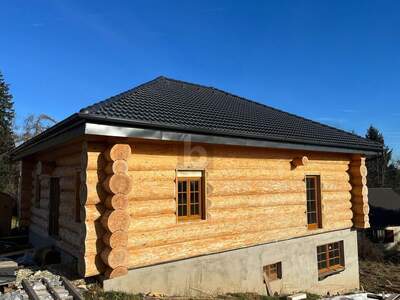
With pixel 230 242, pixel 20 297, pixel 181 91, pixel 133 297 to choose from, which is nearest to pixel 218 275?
pixel 230 242

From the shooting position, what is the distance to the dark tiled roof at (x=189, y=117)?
22.1 feet

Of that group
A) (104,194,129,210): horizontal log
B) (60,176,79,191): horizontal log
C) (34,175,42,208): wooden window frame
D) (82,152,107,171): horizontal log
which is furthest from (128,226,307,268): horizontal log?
(34,175,42,208): wooden window frame

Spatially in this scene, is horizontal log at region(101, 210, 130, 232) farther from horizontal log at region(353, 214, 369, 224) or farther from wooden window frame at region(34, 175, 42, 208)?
horizontal log at region(353, 214, 369, 224)

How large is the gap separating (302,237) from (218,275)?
3.50m

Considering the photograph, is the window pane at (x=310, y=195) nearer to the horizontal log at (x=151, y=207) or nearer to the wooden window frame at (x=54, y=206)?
the horizontal log at (x=151, y=207)

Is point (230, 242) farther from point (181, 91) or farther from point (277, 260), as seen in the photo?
point (181, 91)

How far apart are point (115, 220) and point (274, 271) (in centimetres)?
558

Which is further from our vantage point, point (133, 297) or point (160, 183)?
point (160, 183)

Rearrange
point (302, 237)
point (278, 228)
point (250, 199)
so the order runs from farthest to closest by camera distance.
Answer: point (302, 237) < point (278, 228) < point (250, 199)

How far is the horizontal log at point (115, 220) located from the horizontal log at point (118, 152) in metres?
1.04

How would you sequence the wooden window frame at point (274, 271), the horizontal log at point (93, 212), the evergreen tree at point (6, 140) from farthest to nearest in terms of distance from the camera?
the evergreen tree at point (6, 140) < the wooden window frame at point (274, 271) < the horizontal log at point (93, 212)

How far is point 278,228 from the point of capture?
9.70 meters

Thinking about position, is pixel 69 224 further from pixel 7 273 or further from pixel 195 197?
pixel 195 197

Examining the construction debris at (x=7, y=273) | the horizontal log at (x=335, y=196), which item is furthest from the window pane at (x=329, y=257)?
the construction debris at (x=7, y=273)
